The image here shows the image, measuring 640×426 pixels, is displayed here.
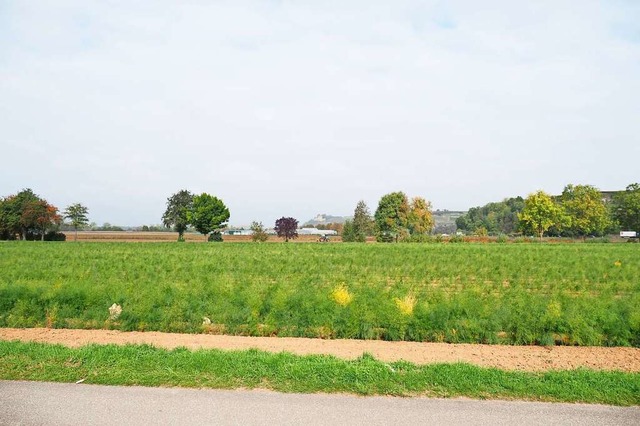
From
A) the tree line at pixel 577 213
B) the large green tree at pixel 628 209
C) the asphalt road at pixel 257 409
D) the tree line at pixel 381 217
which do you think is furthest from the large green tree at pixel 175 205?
the asphalt road at pixel 257 409

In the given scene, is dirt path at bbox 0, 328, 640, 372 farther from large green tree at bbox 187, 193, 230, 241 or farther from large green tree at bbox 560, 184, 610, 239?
large green tree at bbox 560, 184, 610, 239

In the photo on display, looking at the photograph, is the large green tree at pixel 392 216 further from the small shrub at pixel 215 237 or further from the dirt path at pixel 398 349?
the dirt path at pixel 398 349

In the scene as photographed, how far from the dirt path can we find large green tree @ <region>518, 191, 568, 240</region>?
88947mm

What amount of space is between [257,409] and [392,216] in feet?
317

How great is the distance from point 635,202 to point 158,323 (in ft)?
377

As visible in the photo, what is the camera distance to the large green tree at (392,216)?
330 ft

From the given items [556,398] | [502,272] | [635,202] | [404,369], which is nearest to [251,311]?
[404,369]

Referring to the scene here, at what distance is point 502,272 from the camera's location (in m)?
30.0

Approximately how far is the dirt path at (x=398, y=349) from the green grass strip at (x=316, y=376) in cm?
156

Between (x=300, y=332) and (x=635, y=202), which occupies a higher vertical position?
(x=635, y=202)

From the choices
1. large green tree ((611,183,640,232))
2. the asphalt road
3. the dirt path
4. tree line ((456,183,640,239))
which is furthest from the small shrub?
large green tree ((611,183,640,232))

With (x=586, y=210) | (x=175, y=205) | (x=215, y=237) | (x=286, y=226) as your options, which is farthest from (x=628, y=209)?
(x=175, y=205)

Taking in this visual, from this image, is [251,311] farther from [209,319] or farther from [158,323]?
[158,323]

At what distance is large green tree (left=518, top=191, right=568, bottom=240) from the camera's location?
9288 cm
